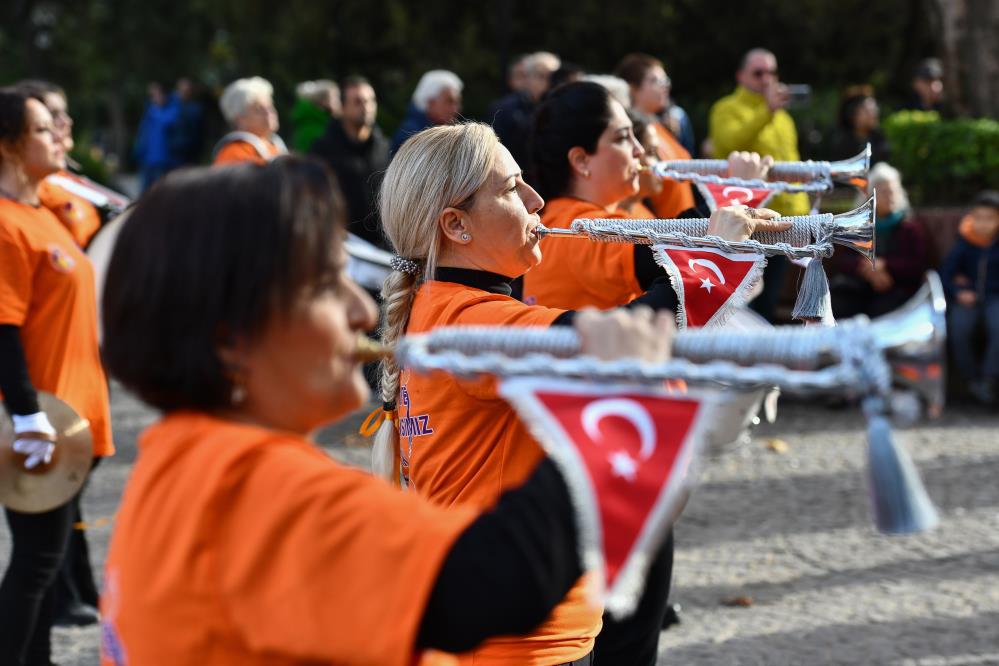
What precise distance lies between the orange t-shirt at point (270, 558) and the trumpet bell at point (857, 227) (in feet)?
5.98

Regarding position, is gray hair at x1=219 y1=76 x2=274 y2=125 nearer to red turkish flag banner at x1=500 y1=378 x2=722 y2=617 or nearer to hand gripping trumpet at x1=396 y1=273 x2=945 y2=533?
hand gripping trumpet at x1=396 y1=273 x2=945 y2=533

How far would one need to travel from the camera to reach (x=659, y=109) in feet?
24.4

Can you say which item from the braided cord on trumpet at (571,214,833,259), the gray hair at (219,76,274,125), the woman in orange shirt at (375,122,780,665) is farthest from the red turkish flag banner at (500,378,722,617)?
the gray hair at (219,76,274,125)

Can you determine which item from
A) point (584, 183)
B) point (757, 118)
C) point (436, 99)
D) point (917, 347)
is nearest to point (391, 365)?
point (584, 183)

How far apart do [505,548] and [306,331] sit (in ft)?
1.22

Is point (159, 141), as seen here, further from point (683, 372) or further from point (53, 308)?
point (683, 372)

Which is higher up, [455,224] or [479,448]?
[455,224]

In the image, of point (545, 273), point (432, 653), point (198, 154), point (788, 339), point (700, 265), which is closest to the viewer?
point (788, 339)

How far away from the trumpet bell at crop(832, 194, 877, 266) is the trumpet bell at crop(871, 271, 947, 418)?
1.48 meters

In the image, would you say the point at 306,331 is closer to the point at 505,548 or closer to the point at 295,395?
the point at 295,395

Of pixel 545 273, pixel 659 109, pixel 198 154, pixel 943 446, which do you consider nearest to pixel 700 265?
pixel 545 273

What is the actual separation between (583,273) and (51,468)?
73.3 inches

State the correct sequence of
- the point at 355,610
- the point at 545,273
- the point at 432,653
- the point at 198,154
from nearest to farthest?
1. the point at 355,610
2. the point at 432,653
3. the point at 545,273
4. the point at 198,154

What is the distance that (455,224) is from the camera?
2.78 m
